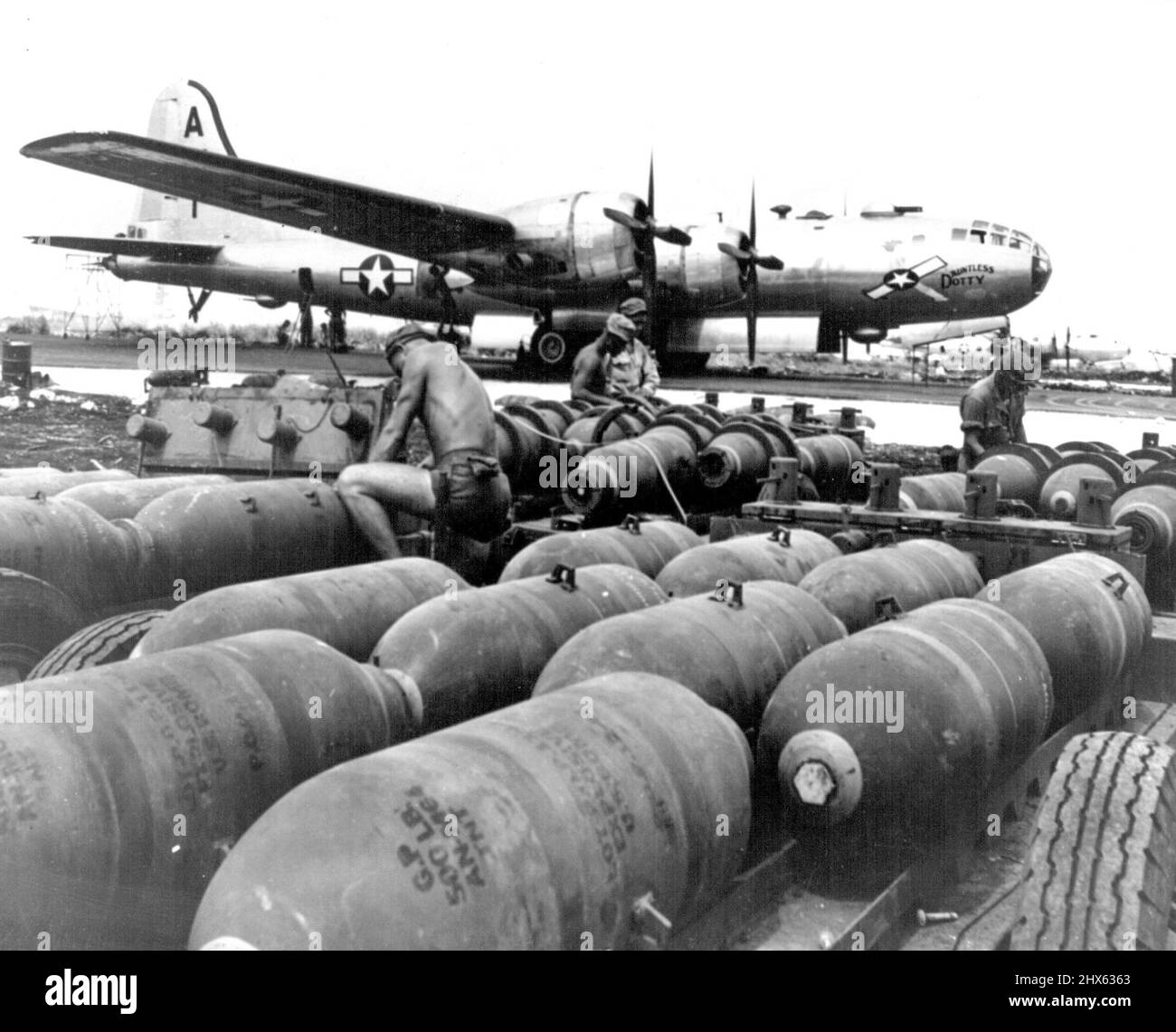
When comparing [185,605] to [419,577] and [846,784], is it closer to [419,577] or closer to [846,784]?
[419,577]

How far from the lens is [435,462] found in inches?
307

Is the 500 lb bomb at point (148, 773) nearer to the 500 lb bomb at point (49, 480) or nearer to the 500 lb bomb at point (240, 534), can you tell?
the 500 lb bomb at point (240, 534)

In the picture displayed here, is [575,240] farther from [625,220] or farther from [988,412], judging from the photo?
[988,412]

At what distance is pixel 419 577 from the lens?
6172 mm

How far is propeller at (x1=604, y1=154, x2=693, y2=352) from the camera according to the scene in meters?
21.4

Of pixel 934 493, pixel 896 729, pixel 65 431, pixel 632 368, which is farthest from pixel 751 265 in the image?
pixel 896 729

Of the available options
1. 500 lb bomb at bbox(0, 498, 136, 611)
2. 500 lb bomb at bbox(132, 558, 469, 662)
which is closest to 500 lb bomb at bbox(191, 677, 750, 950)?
500 lb bomb at bbox(132, 558, 469, 662)

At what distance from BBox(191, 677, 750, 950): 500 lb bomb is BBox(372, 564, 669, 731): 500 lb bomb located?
53.8 inches

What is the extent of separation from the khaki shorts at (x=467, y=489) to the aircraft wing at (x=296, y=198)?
812 cm

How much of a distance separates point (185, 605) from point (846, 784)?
3.02 m

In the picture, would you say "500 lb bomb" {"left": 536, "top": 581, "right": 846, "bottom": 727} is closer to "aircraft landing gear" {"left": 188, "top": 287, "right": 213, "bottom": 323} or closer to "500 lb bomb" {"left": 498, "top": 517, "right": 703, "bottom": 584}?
"500 lb bomb" {"left": 498, "top": 517, "right": 703, "bottom": 584}

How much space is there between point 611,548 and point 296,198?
15.9 metres

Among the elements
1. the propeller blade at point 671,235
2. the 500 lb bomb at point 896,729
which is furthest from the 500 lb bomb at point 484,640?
the propeller blade at point 671,235

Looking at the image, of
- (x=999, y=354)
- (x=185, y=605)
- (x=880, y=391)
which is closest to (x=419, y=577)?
(x=185, y=605)
